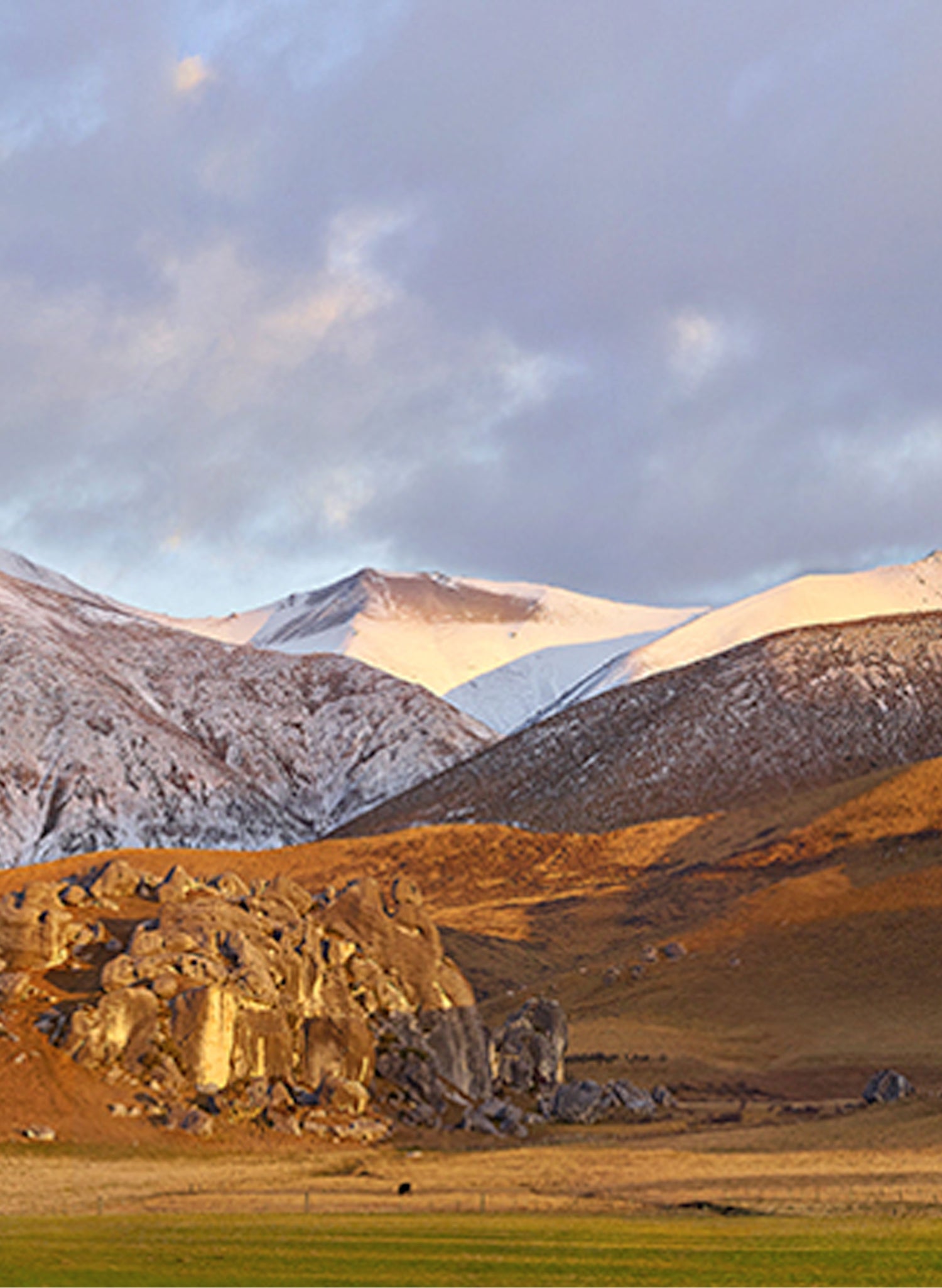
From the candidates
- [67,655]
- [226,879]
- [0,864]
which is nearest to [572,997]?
[226,879]

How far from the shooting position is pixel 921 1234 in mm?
21797

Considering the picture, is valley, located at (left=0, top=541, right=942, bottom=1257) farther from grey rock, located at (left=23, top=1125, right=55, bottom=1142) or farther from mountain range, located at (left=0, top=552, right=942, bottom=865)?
mountain range, located at (left=0, top=552, right=942, bottom=865)

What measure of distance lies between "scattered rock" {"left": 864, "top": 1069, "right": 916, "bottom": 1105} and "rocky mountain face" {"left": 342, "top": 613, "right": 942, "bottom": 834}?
81.9 meters

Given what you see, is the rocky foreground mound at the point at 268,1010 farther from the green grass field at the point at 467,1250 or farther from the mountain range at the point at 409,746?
the mountain range at the point at 409,746

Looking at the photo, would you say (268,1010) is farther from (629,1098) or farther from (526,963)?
(526,963)

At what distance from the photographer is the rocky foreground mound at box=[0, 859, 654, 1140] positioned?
4056 centimetres

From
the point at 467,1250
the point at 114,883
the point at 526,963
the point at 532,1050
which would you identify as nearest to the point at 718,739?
the point at 526,963

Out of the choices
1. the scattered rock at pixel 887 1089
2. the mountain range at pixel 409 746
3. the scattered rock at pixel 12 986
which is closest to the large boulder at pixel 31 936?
the scattered rock at pixel 12 986

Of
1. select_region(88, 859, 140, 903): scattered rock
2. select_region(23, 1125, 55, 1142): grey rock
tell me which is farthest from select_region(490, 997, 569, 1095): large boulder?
select_region(23, 1125, 55, 1142): grey rock

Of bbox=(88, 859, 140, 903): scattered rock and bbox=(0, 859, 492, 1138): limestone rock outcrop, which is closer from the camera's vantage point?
bbox=(0, 859, 492, 1138): limestone rock outcrop

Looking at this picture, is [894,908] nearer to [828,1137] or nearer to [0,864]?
[828,1137]

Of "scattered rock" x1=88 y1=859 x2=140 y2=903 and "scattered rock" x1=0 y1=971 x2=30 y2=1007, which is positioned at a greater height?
"scattered rock" x1=88 y1=859 x2=140 y2=903

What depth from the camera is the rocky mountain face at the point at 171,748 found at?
152 m

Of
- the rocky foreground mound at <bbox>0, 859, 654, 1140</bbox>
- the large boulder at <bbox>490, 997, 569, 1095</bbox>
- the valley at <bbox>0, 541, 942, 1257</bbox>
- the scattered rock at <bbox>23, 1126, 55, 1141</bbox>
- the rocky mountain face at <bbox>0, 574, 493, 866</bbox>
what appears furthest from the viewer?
the rocky mountain face at <bbox>0, 574, 493, 866</bbox>
